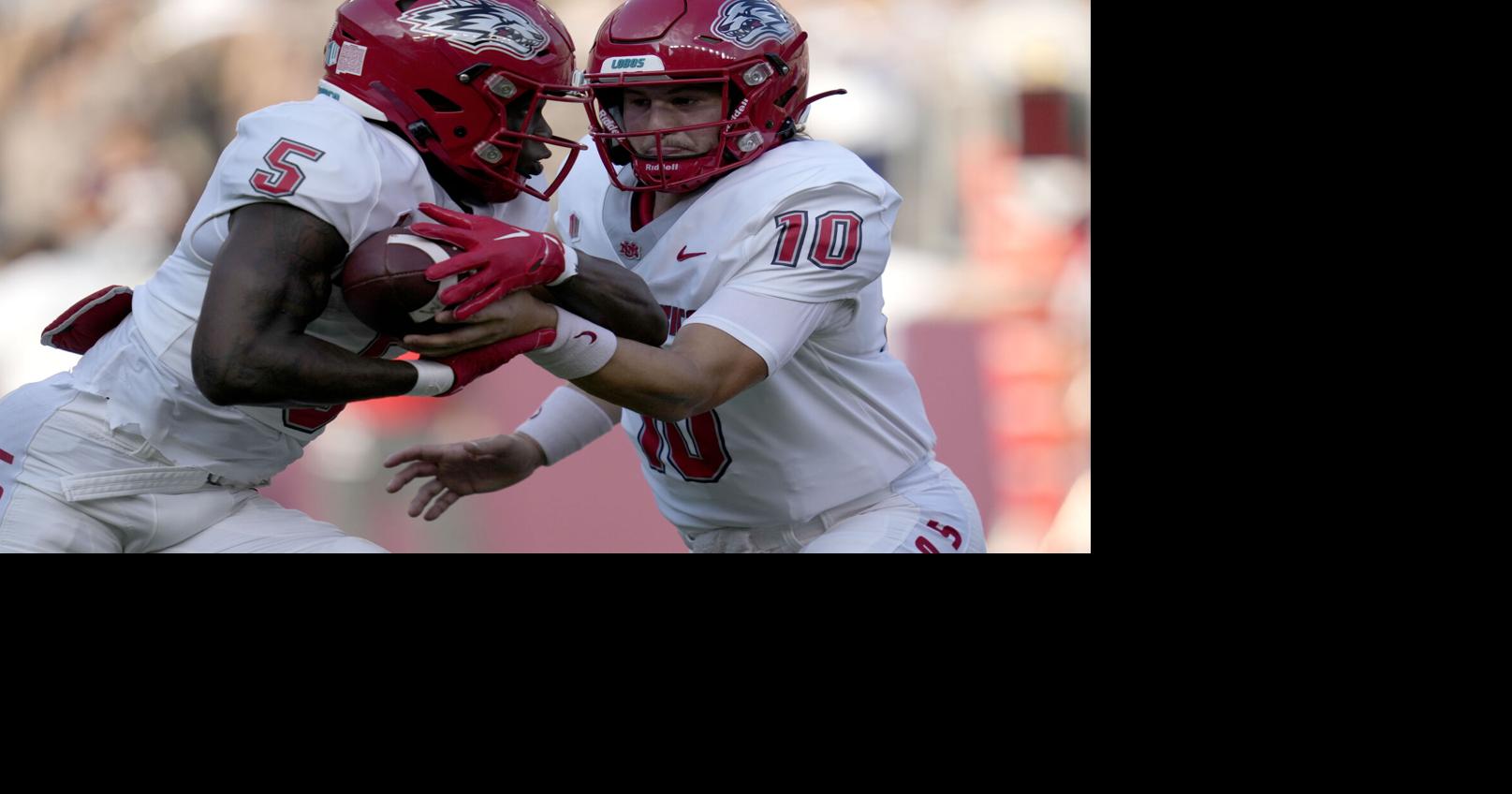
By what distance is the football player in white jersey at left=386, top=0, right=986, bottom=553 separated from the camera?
8.10 ft

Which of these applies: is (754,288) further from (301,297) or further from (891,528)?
(301,297)

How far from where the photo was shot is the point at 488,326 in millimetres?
2113

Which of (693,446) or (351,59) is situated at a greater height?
(351,59)

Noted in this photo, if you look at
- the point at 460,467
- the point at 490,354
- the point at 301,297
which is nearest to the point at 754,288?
the point at 490,354

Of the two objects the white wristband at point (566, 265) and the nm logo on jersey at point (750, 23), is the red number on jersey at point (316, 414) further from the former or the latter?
the nm logo on jersey at point (750, 23)

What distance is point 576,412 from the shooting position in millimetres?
3062

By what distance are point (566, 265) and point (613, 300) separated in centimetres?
13

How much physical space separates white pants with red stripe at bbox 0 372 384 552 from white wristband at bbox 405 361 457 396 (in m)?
0.43

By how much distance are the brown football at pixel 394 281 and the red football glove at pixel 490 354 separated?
0.22ft

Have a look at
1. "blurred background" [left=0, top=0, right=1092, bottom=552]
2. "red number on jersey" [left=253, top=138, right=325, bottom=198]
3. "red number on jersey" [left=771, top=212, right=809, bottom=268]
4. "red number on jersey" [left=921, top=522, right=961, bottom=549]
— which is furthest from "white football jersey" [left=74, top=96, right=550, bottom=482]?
"blurred background" [left=0, top=0, right=1092, bottom=552]

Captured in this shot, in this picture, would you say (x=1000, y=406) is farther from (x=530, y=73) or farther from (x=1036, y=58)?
(x=530, y=73)

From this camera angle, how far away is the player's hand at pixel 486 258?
2.06 meters

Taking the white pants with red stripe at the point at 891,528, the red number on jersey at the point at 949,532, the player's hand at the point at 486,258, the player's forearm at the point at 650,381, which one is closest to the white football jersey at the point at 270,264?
the player's hand at the point at 486,258

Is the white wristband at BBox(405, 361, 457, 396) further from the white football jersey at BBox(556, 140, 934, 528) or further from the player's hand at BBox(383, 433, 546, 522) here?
the player's hand at BBox(383, 433, 546, 522)
